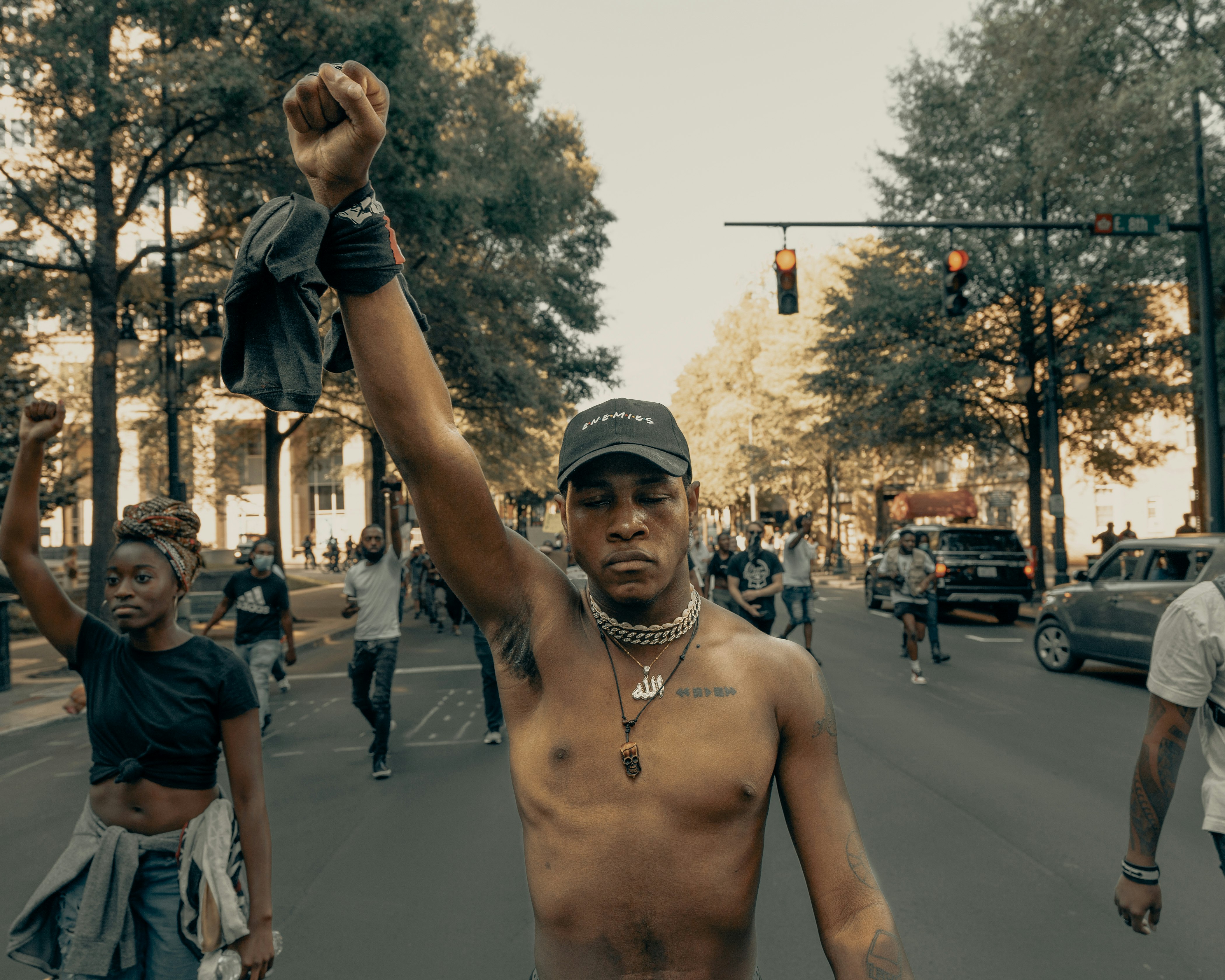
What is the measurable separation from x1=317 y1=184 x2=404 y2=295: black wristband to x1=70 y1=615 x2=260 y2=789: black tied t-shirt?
1.77 meters

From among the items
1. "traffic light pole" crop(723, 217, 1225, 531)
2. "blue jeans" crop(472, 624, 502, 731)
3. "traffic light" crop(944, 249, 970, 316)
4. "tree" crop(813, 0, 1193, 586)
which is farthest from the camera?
"tree" crop(813, 0, 1193, 586)

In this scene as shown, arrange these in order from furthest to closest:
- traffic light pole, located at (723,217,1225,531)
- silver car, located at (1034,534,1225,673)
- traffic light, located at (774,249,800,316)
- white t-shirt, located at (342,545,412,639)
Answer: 1. traffic light pole, located at (723,217,1225,531)
2. traffic light, located at (774,249,800,316)
3. silver car, located at (1034,534,1225,673)
4. white t-shirt, located at (342,545,412,639)

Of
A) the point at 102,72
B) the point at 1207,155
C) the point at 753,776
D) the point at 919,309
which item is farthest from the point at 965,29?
the point at 753,776

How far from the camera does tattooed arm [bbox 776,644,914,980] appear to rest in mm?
1573

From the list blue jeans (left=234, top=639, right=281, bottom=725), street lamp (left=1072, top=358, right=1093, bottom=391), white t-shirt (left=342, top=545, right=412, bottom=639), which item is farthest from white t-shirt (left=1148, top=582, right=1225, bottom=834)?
street lamp (left=1072, top=358, right=1093, bottom=391)

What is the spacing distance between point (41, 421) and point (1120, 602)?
1145cm

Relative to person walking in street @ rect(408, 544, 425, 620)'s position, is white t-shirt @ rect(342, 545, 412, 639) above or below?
above

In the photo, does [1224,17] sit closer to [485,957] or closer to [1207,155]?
[1207,155]

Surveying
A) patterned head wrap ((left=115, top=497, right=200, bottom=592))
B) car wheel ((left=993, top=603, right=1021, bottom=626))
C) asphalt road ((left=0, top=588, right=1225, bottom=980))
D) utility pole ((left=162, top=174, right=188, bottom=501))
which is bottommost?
car wheel ((left=993, top=603, right=1021, bottom=626))

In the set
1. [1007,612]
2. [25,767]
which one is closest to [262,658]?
[25,767]

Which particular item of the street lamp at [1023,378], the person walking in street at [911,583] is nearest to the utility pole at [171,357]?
the person walking in street at [911,583]

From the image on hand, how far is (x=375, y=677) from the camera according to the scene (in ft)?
25.8

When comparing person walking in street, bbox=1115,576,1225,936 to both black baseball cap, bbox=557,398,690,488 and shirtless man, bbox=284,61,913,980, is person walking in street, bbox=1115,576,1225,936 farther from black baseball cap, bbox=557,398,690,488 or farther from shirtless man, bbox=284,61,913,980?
black baseball cap, bbox=557,398,690,488

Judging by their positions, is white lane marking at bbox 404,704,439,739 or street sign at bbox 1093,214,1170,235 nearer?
white lane marking at bbox 404,704,439,739
